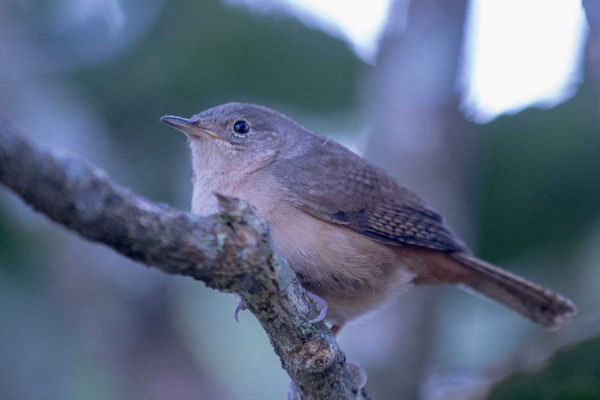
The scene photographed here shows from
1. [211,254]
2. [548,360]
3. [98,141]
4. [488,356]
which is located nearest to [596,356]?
[548,360]

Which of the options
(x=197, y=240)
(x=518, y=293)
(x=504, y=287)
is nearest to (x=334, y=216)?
(x=504, y=287)

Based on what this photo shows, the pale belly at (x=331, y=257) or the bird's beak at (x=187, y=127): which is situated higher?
the bird's beak at (x=187, y=127)

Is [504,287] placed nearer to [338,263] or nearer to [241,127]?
[338,263]

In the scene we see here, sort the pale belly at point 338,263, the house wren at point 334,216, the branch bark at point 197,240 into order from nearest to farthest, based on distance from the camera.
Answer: the branch bark at point 197,240
the pale belly at point 338,263
the house wren at point 334,216

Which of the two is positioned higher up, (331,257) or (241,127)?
(241,127)

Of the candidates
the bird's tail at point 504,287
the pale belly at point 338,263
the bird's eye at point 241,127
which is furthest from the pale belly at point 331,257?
the bird's eye at point 241,127

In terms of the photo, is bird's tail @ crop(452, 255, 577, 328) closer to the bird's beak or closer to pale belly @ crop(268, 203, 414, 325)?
pale belly @ crop(268, 203, 414, 325)

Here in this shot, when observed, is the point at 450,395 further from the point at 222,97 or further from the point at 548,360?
the point at 222,97

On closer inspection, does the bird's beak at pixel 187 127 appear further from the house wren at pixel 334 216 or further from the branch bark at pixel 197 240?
the branch bark at pixel 197 240
